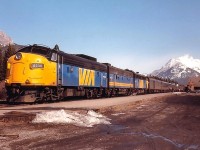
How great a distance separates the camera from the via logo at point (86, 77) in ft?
89.5

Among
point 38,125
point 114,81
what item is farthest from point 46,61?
point 114,81

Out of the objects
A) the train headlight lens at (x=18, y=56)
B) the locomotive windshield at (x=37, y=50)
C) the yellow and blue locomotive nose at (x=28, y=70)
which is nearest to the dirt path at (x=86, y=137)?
the yellow and blue locomotive nose at (x=28, y=70)

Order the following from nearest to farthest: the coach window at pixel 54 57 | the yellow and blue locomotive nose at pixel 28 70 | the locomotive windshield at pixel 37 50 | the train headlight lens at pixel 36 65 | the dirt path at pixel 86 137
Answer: the dirt path at pixel 86 137
the yellow and blue locomotive nose at pixel 28 70
the train headlight lens at pixel 36 65
the locomotive windshield at pixel 37 50
the coach window at pixel 54 57

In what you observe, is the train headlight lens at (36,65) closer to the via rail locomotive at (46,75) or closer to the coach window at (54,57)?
the via rail locomotive at (46,75)

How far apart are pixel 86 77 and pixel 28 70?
9954 millimetres

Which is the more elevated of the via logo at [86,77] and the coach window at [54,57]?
the coach window at [54,57]

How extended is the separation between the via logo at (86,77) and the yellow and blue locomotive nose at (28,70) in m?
6.91

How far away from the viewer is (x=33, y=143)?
7.65 m

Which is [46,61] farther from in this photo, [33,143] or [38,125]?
[33,143]

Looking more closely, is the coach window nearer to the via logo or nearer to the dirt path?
the via logo

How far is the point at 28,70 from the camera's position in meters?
19.5

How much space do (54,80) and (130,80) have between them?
30.3 meters

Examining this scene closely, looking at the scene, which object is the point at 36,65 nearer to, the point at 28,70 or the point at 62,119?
the point at 28,70

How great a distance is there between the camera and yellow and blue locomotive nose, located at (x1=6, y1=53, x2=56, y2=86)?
63.6 ft
